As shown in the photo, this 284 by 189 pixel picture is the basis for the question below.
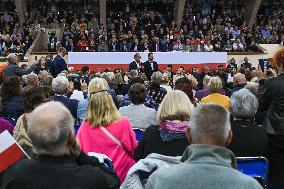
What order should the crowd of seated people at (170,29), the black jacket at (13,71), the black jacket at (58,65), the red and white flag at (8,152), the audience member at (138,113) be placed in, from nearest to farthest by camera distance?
the red and white flag at (8,152) < the audience member at (138,113) < the black jacket at (13,71) < the black jacket at (58,65) < the crowd of seated people at (170,29)

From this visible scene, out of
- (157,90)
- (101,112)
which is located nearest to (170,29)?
(157,90)

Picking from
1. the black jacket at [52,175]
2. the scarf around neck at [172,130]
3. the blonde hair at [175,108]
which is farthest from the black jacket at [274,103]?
the black jacket at [52,175]

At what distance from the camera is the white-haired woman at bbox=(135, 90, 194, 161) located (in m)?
Result: 4.27

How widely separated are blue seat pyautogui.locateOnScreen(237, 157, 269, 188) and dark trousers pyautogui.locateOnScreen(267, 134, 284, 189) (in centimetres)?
51

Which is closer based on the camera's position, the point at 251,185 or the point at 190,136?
the point at 251,185

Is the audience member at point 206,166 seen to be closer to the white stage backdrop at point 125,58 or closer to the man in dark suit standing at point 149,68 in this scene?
the man in dark suit standing at point 149,68

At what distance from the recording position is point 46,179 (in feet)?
9.37

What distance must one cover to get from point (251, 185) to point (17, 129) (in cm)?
305

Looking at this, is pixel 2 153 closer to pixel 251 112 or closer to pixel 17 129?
pixel 17 129

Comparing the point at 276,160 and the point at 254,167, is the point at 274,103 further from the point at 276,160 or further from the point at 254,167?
the point at 254,167

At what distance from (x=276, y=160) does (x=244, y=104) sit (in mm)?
722

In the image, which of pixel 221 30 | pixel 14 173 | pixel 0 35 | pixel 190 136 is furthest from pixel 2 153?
pixel 221 30

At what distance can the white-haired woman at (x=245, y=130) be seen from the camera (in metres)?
4.69

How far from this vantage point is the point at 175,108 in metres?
4.55
